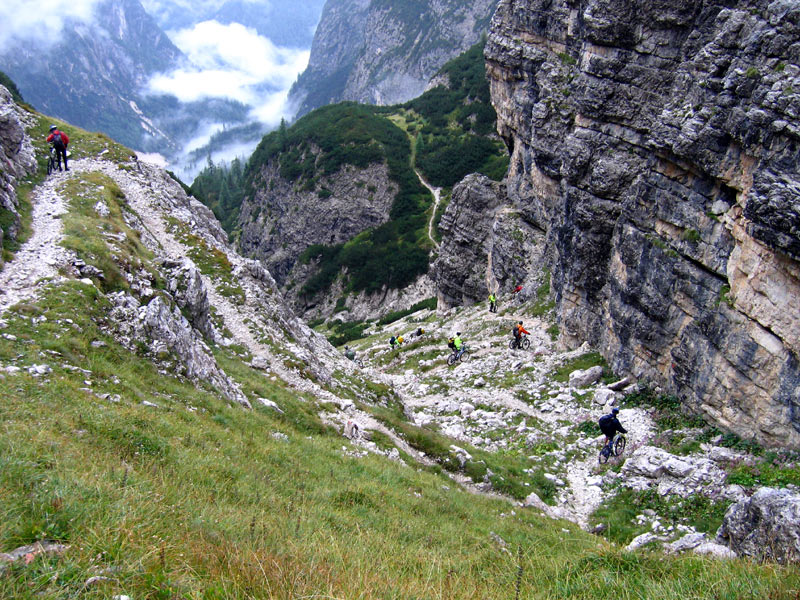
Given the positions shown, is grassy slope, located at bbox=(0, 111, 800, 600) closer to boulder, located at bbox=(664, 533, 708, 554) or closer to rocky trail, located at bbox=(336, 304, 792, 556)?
boulder, located at bbox=(664, 533, 708, 554)

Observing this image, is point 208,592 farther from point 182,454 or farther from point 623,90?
point 623,90

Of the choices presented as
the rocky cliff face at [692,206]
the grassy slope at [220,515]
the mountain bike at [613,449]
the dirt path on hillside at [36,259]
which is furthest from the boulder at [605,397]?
the dirt path on hillside at [36,259]

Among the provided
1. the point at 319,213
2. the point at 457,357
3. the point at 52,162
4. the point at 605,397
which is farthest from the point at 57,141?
the point at 319,213

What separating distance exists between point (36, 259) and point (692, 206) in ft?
83.7

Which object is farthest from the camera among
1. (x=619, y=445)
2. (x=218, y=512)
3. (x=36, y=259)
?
(x=619, y=445)

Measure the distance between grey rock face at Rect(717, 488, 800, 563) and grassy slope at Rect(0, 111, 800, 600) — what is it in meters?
3.74

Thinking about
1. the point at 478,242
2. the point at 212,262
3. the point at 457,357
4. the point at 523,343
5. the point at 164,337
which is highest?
the point at 478,242

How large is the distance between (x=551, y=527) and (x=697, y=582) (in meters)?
9.18

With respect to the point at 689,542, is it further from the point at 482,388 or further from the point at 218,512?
the point at 482,388

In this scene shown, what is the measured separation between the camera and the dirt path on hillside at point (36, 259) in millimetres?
14258

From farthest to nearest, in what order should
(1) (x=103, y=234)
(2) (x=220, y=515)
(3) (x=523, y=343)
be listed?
1. (3) (x=523, y=343)
2. (1) (x=103, y=234)
3. (2) (x=220, y=515)

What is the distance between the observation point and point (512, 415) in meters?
25.8

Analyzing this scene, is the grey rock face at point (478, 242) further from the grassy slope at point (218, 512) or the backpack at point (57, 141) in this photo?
the grassy slope at point (218, 512)

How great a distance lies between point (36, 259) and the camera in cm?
1658
